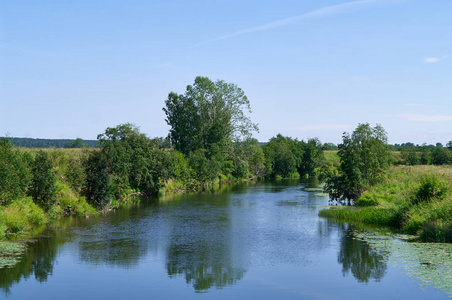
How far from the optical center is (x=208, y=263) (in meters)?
20.7

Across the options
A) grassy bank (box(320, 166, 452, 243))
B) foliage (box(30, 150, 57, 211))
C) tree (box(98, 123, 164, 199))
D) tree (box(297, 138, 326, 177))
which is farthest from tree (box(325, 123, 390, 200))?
tree (box(297, 138, 326, 177))

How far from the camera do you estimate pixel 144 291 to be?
665 inches

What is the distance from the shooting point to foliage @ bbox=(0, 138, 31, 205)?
27.4 m

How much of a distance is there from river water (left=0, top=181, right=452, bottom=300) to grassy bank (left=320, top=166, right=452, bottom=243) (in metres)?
2.05

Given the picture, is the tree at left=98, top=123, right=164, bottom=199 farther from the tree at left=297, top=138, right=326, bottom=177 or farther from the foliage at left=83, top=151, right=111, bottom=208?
the tree at left=297, top=138, right=326, bottom=177

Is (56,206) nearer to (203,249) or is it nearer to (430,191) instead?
(203,249)

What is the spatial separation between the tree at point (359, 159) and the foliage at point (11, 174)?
1025 inches

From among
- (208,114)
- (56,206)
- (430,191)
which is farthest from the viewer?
(208,114)

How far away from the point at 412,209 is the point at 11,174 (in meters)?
27.0

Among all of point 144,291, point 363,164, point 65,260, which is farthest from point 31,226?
point 363,164

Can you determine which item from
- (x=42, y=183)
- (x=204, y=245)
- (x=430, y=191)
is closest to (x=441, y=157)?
(x=430, y=191)

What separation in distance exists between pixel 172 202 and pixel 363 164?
20218 mm

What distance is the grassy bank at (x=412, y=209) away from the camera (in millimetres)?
24484

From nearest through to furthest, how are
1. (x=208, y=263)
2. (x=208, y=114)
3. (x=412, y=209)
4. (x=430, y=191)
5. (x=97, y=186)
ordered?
(x=208, y=263)
(x=412, y=209)
(x=430, y=191)
(x=97, y=186)
(x=208, y=114)
